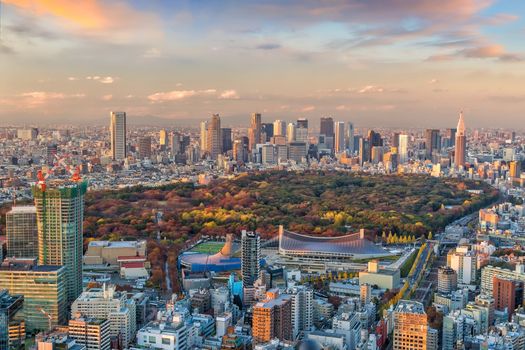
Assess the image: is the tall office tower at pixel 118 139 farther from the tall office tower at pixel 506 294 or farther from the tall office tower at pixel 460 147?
the tall office tower at pixel 506 294

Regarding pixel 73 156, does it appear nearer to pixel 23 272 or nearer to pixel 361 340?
pixel 23 272

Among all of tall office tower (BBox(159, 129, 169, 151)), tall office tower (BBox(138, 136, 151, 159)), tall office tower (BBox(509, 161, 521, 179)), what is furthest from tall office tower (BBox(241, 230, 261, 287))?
tall office tower (BBox(159, 129, 169, 151))

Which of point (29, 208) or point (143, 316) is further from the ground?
point (29, 208)

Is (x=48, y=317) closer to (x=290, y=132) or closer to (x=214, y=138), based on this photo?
(x=214, y=138)

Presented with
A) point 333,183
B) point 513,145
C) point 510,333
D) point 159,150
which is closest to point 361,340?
point 510,333

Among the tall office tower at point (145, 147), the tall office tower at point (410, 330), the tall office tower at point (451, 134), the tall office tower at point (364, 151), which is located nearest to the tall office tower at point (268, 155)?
the tall office tower at point (364, 151)

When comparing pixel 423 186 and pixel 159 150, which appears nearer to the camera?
pixel 423 186

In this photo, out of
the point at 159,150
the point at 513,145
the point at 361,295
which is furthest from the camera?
the point at 513,145
